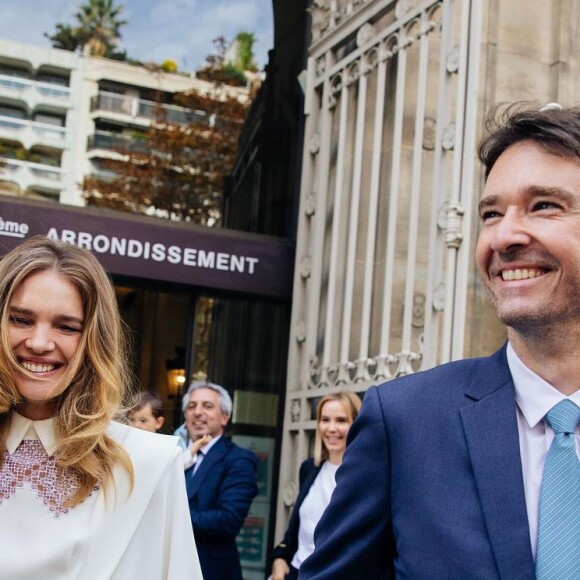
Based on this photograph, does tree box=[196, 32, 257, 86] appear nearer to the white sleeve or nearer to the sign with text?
the sign with text

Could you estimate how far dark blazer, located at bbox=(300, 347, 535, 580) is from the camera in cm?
215

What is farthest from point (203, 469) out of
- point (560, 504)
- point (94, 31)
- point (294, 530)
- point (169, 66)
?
point (560, 504)

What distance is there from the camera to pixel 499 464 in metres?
2.22

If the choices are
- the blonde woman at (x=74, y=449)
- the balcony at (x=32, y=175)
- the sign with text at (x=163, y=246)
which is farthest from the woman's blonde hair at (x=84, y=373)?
the balcony at (x=32, y=175)

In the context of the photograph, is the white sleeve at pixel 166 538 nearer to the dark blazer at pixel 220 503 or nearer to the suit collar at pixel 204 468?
the dark blazer at pixel 220 503

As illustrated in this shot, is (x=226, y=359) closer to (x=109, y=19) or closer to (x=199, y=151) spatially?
(x=199, y=151)

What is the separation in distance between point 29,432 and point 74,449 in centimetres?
15

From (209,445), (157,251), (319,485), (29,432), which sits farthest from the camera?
(157,251)

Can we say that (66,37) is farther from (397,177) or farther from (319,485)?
(319,485)

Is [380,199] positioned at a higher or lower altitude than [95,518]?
higher

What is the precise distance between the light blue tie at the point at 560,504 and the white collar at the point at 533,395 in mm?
23

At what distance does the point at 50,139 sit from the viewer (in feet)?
33.9

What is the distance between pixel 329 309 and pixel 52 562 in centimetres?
666

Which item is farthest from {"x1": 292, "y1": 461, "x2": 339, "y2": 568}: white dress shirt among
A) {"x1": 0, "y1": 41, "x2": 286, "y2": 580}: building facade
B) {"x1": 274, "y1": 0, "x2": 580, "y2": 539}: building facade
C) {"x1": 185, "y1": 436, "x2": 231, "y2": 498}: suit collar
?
{"x1": 0, "y1": 41, "x2": 286, "y2": 580}: building facade
